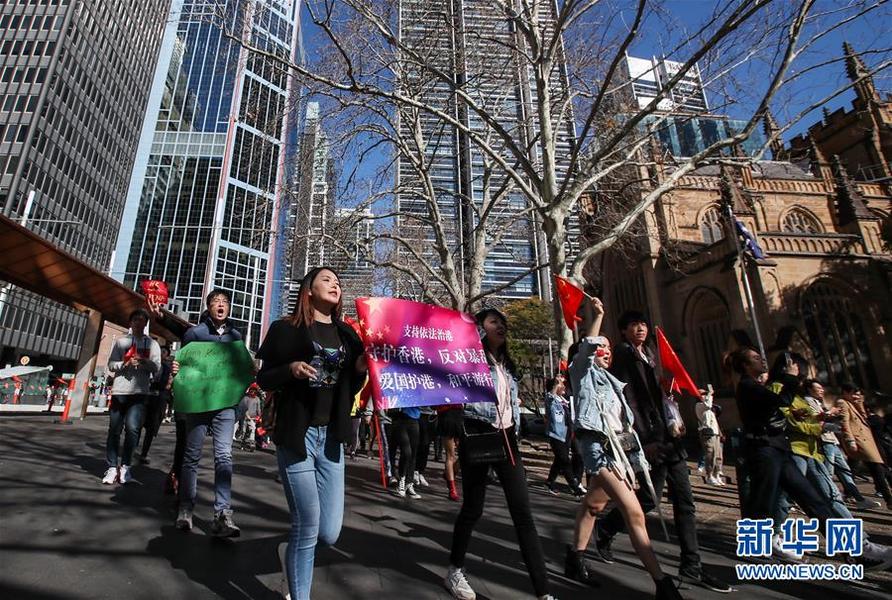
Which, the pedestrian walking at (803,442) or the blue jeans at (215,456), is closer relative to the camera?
the blue jeans at (215,456)

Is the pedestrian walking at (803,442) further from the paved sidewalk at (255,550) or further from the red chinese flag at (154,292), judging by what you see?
the red chinese flag at (154,292)

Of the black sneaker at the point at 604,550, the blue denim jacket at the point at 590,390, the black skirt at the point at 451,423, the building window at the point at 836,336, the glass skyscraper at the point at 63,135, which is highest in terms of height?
the glass skyscraper at the point at 63,135

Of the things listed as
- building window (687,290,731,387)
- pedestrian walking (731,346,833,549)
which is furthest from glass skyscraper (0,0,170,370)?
building window (687,290,731,387)

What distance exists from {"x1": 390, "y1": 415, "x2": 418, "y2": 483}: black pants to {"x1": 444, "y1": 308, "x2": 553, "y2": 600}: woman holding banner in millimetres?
3307

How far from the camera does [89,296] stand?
13836mm

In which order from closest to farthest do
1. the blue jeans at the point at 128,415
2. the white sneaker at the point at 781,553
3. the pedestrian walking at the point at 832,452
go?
the white sneaker at the point at 781,553, the blue jeans at the point at 128,415, the pedestrian walking at the point at 832,452

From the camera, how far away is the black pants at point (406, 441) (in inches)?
250

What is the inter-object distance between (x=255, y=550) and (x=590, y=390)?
287 centimetres

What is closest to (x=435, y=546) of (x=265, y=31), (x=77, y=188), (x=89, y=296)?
(x=265, y=31)

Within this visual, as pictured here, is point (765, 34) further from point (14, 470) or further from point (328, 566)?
point (14, 470)

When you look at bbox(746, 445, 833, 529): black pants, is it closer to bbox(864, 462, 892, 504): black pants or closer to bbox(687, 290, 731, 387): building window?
bbox(864, 462, 892, 504): black pants

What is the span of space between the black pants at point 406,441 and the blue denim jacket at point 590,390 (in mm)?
3565

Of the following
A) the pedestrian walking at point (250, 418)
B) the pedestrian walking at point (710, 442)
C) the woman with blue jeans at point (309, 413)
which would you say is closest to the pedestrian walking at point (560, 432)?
the pedestrian walking at point (710, 442)

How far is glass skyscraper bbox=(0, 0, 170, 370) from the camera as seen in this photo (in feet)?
147
